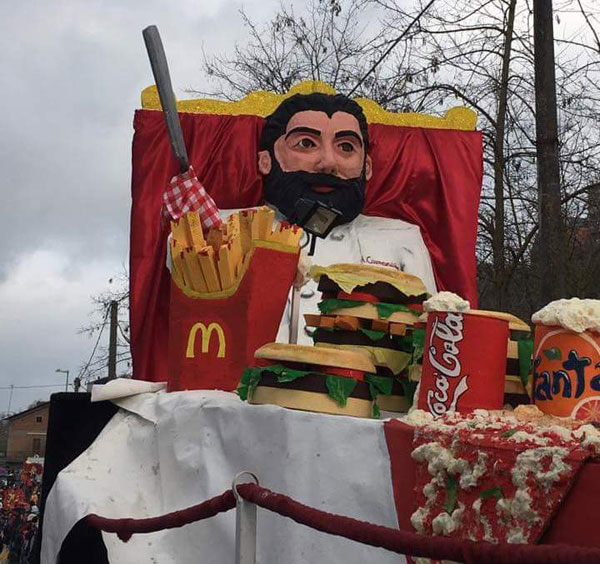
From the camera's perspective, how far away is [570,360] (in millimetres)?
1817

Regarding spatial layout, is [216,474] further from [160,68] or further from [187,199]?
[187,199]

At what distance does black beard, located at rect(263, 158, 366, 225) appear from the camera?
15.2ft

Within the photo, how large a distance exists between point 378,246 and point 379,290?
2.47m

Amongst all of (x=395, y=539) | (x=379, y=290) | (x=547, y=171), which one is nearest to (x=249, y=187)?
(x=547, y=171)

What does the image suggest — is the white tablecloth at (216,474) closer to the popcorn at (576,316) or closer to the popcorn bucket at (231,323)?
the popcorn bucket at (231,323)

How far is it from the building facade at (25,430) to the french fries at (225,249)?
4609 centimetres

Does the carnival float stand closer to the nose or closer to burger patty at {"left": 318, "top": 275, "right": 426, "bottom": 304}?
burger patty at {"left": 318, "top": 275, "right": 426, "bottom": 304}

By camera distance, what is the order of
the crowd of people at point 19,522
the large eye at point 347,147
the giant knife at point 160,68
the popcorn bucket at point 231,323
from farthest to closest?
the crowd of people at point 19,522 → the large eye at point 347,147 → the giant knife at point 160,68 → the popcorn bucket at point 231,323

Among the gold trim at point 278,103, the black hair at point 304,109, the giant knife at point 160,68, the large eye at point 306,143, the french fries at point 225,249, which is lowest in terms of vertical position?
the french fries at point 225,249

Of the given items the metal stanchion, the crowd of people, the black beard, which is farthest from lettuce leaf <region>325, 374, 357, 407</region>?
the crowd of people

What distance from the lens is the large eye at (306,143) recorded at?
4711mm

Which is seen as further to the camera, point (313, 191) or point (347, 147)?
point (347, 147)

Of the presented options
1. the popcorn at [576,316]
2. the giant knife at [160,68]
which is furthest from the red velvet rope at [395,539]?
the giant knife at [160,68]

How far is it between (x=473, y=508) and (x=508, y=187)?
755 centimetres
